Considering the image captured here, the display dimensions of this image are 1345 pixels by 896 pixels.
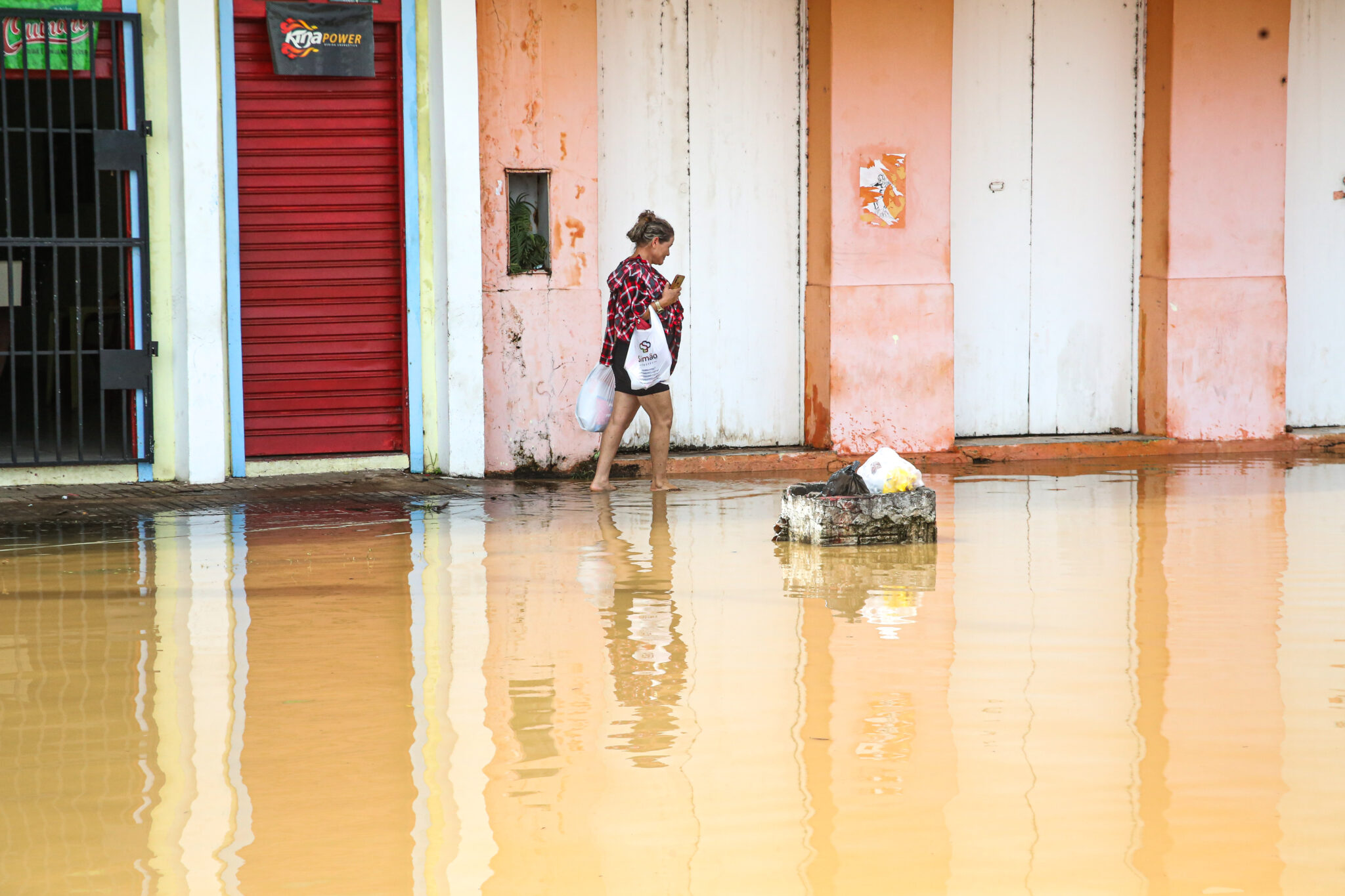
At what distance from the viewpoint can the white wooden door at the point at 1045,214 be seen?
1113 centimetres

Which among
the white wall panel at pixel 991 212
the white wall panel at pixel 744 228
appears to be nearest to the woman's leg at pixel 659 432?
the white wall panel at pixel 744 228

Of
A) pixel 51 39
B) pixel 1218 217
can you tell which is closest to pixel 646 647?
pixel 51 39

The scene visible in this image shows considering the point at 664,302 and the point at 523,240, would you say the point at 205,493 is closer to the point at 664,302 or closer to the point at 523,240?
the point at 523,240

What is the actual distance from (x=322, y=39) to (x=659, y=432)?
317 cm

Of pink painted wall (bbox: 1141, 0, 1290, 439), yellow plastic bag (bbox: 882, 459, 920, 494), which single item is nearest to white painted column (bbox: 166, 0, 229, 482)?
yellow plastic bag (bbox: 882, 459, 920, 494)

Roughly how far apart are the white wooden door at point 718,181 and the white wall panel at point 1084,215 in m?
1.80

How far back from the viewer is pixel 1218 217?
11.1 metres

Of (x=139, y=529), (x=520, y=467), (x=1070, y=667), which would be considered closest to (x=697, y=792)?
(x=1070, y=667)

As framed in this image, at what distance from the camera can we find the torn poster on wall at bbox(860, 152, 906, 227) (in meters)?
10.6

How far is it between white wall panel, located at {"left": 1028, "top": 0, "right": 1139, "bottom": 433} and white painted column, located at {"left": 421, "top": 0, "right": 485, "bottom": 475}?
405 cm

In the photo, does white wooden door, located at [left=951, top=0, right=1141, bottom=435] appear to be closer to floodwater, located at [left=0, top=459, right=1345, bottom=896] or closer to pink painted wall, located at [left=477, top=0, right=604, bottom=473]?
pink painted wall, located at [left=477, top=0, right=604, bottom=473]

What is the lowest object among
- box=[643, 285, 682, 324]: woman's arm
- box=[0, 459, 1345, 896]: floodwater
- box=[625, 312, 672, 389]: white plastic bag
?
box=[0, 459, 1345, 896]: floodwater

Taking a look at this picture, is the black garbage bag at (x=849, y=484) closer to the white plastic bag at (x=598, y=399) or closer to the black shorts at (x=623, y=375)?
the black shorts at (x=623, y=375)

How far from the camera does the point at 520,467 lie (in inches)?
403
